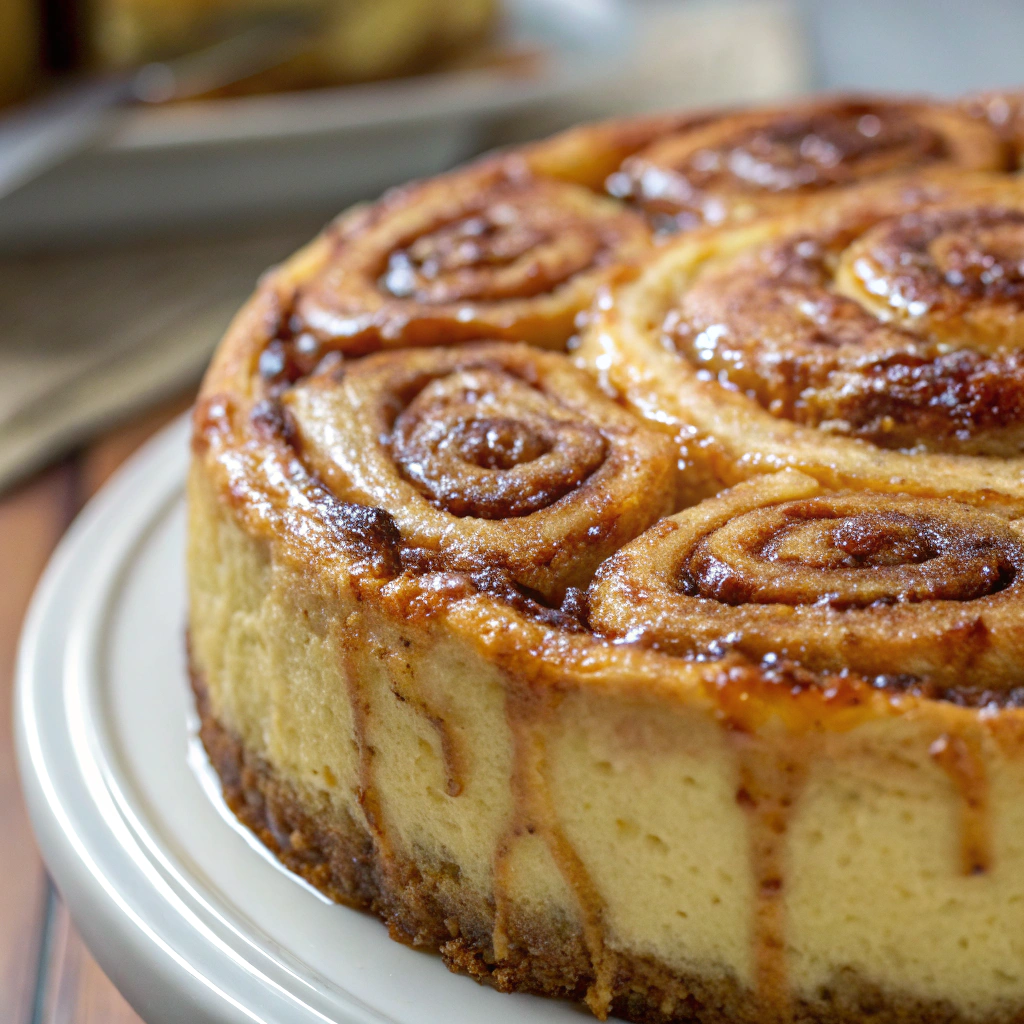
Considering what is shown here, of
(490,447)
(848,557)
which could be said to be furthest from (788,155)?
(848,557)

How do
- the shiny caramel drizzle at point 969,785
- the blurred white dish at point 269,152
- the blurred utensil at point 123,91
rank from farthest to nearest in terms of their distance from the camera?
the blurred white dish at point 269,152 → the blurred utensil at point 123,91 → the shiny caramel drizzle at point 969,785

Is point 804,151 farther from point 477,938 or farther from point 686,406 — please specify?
point 477,938

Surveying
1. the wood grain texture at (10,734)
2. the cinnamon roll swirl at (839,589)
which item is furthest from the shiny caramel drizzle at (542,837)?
the wood grain texture at (10,734)

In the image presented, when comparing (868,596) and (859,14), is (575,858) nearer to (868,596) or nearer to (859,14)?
(868,596)

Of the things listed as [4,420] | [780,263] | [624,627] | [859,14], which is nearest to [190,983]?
[624,627]

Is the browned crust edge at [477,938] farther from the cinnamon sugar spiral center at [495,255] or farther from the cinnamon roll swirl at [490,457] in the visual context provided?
the cinnamon sugar spiral center at [495,255]

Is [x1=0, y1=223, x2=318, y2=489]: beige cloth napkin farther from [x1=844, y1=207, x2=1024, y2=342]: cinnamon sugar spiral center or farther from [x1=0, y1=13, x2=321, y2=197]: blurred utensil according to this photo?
[x1=844, y1=207, x2=1024, y2=342]: cinnamon sugar spiral center

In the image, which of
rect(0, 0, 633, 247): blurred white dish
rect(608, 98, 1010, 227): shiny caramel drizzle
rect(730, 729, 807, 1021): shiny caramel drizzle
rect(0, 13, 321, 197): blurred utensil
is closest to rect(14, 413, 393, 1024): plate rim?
rect(730, 729, 807, 1021): shiny caramel drizzle

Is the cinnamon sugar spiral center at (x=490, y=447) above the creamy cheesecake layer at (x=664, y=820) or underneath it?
above
